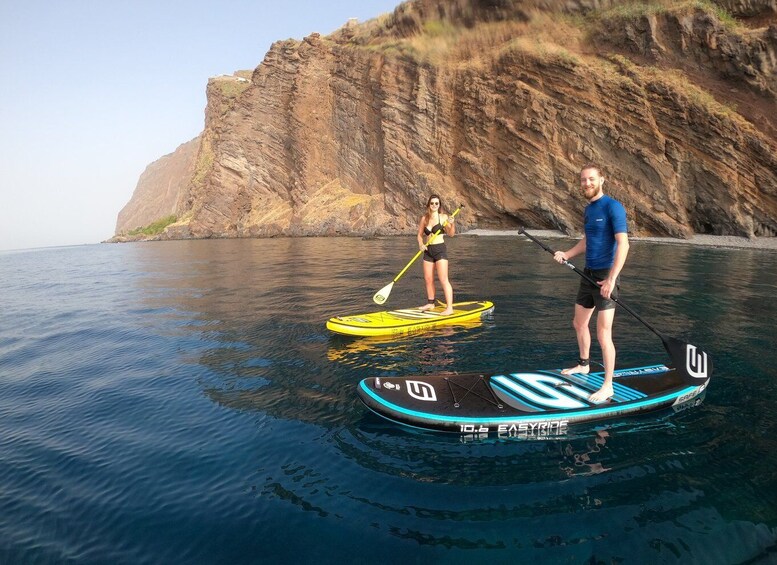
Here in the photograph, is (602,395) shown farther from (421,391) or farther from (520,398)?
(421,391)

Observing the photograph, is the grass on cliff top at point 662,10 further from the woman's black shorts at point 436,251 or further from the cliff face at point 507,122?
the woman's black shorts at point 436,251

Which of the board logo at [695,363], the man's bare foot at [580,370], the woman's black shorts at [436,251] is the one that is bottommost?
the man's bare foot at [580,370]

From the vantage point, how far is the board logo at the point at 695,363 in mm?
5789

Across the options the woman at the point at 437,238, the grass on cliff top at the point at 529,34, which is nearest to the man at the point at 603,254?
the woman at the point at 437,238

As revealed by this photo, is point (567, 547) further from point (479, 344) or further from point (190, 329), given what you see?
point (190, 329)

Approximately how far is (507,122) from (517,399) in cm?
4511

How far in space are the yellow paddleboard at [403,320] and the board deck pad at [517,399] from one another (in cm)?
331

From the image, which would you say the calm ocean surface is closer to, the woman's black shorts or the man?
the man

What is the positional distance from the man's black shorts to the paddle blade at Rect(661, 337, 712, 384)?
1030 mm

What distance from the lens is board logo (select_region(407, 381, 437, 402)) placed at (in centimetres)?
539

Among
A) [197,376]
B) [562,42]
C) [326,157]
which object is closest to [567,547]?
[197,376]

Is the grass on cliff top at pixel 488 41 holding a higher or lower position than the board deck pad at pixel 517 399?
higher

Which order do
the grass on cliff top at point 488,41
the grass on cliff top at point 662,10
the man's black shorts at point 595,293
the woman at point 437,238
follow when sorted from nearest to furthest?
the man's black shorts at point 595,293, the woman at point 437,238, the grass on cliff top at point 662,10, the grass on cliff top at point 488,41

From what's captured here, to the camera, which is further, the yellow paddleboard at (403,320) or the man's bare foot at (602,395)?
the yellow paddleboard at (403,320)
